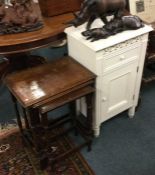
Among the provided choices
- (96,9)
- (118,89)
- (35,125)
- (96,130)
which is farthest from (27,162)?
(96,9)

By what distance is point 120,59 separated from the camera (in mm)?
1588

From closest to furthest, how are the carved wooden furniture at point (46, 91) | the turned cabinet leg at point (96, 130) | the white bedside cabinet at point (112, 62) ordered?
1. the carved wooden furniture at point (46, 91)
2. the white bedside cabinet at point (112, 62)
3. the turned cabinet leg at point (96, 130)

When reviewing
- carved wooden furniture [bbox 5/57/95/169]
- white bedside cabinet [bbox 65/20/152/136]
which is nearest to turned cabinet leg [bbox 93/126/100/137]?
white bedside cabinet [bbox 65/20/152/136]

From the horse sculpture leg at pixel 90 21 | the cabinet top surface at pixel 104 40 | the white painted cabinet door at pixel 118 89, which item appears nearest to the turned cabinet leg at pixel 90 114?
the white painted cabinet door at pixel 118 89

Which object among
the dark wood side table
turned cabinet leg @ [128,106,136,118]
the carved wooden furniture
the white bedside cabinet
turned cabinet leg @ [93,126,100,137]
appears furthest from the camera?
turned cabinet leg @ [128,106,136,118]

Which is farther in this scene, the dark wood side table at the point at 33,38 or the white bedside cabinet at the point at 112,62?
the dark wood side table at the point at 33,38

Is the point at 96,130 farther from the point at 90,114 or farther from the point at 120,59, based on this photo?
the point at 120,59

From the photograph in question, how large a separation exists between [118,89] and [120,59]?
0.80ft

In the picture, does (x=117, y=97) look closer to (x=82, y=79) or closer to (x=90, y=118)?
(x=90, y=118)

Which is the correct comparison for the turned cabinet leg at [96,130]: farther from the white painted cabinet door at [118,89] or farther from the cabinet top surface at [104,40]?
the cabinet top surface at [104,40]

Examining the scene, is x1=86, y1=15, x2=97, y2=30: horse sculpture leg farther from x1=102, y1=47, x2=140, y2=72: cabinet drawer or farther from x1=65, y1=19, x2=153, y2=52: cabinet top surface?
x1=102, y1=47, x2=140, y2=72: cabinet drawer

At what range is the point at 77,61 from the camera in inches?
65.1

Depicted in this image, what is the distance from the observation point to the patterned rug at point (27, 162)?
165 centimetres

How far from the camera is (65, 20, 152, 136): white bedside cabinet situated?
4.87 ft
